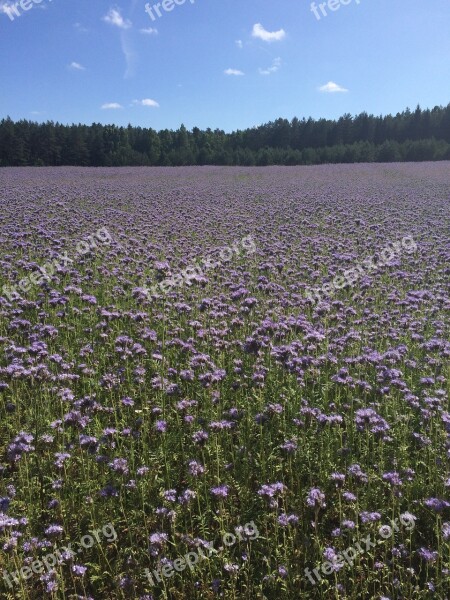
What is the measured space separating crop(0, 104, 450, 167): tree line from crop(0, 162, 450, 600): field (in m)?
45.2

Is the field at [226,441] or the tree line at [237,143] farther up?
the tree line at [237,143]

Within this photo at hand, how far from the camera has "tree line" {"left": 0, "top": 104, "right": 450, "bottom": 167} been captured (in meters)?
50.0

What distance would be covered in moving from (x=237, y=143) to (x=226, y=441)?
2693 inches

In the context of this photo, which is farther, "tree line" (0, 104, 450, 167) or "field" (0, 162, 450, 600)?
"tree line" (0, 104, 450, 167)

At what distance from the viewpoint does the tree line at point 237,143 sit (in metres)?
50.0

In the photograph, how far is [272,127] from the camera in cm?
6881

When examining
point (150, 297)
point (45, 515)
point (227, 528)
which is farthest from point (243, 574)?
point (150, 297)

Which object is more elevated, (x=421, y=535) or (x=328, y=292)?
(x=328, y=292)

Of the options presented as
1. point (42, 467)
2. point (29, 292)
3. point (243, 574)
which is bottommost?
point (243, 574)

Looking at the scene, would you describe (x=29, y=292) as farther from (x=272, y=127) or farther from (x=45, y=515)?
(x=272, y=127)

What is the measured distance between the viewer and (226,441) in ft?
13.1

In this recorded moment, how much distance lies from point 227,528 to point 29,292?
5.01 m

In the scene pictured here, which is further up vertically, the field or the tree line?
the tree line

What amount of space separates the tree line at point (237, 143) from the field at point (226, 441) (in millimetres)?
45186
